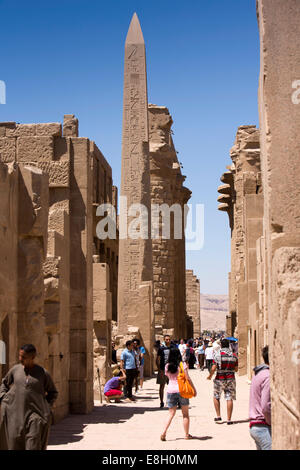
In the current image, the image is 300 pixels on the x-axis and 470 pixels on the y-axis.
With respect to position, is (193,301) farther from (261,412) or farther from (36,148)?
(261,412)

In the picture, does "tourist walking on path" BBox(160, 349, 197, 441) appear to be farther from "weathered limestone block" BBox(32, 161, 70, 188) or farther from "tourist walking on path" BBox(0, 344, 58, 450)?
"weathered limestone block" BBox(32, 161, 70, 188)

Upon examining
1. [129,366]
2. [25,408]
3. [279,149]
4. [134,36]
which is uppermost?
[134,36]

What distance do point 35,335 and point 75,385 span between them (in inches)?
125

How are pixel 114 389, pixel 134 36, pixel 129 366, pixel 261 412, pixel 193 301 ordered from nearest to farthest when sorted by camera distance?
pixel 261 412
pixel 114 389
pixel 129 366
pixel 134 36
pixel 193 301

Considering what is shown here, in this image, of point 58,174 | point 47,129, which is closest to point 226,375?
point 58,174

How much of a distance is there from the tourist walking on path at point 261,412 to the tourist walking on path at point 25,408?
1.67 metres

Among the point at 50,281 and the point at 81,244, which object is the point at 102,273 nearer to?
the point at 81,244

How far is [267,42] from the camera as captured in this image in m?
4.77

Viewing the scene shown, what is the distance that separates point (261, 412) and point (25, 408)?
1.86 m

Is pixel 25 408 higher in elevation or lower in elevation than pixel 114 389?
higher

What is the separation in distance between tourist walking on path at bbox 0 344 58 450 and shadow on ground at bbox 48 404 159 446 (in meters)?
3.24

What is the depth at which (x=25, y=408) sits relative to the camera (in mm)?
5852

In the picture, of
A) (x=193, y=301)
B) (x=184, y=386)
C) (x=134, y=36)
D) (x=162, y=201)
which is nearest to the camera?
(x=184, y=386)
